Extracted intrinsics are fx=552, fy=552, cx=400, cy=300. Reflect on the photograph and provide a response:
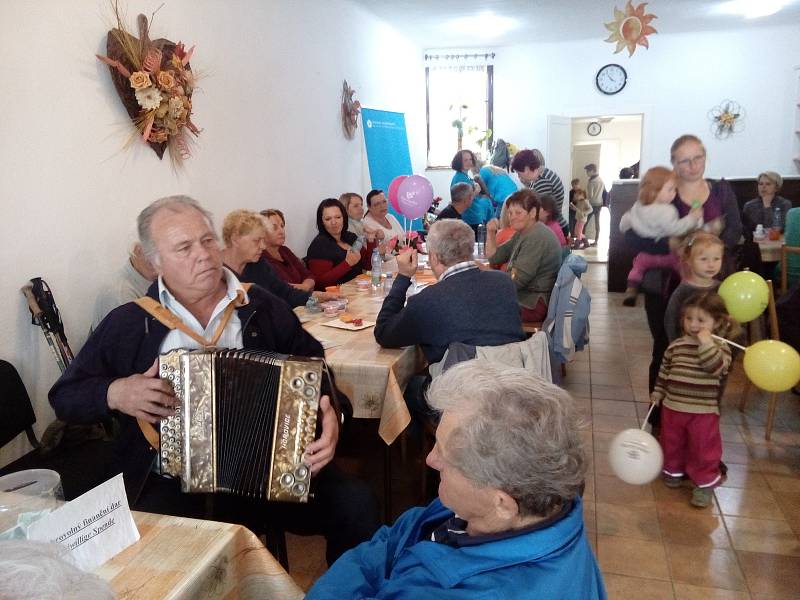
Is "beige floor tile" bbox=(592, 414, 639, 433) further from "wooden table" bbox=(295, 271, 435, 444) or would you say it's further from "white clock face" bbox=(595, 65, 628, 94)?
"white clock face" bbox=(595, 65, 628, 94)

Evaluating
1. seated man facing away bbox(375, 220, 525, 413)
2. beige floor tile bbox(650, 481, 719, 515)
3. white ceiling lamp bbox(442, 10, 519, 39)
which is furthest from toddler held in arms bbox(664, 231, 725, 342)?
white ceiling lamp bbox(442, 10, 519, 39)

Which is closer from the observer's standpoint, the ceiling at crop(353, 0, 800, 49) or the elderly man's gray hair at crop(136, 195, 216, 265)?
the elderly man's gray hair at crop(136, 195, 216, 265)

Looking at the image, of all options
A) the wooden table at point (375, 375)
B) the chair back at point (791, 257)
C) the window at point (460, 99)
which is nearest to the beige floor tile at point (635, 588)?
the wooden table at point (375, 375)

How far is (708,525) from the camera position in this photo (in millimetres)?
2299

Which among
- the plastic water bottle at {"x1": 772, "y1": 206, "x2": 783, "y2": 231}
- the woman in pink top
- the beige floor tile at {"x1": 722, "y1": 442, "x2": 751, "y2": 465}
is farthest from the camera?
the plastic water bottle at {"x1": 772, "y1": 206, "x2": 783, "y2": 231}

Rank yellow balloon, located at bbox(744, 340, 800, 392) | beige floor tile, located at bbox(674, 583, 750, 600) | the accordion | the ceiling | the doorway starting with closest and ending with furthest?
the accordion, beige floor tile, located at bbox(674, 583, 750, 600), yellow balloon, located at bbox(744, 340, 800, 392), the ceiling, the doorway

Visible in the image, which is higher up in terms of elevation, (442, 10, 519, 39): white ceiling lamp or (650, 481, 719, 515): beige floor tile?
(442, 10, 519, 39): white ceiling lamp

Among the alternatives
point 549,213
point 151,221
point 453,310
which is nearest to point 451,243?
point 453,310

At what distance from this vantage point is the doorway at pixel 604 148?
11.6 meters

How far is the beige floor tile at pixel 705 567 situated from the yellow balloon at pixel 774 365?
67 cm

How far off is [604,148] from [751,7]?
626 centimetres

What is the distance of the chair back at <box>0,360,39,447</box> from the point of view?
78.8 inches

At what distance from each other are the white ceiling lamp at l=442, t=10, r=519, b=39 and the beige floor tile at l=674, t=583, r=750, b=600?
6127 mm

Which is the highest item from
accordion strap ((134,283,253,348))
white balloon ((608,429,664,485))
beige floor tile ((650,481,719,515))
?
accordion strap ((134,283,253,348))
